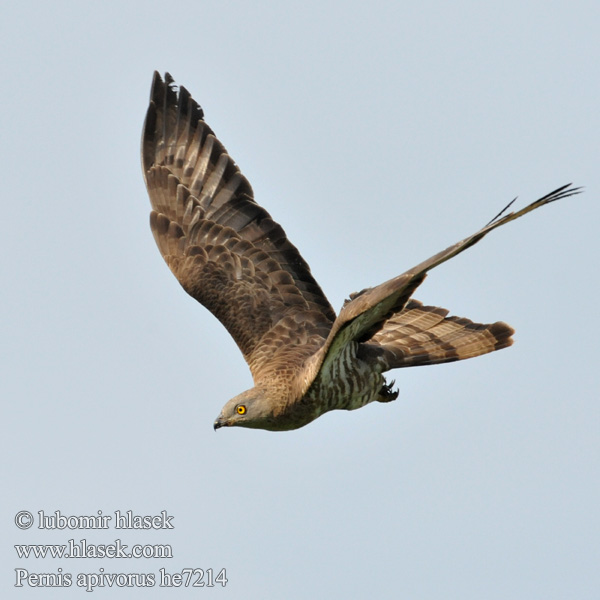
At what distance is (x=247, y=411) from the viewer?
13500 millimetres

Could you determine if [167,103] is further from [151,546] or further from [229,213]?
[151,546]

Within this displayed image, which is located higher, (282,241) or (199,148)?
(199,148)

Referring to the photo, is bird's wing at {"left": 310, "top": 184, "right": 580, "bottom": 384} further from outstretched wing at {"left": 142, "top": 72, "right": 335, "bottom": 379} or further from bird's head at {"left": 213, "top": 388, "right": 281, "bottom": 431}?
outstretched wing at {"left": 142, "top": 72, "right": 335, "bottom": 379}

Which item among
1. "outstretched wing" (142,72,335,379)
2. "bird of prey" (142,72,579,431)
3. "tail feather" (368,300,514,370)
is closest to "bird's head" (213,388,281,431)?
"bird of prey" (142,72,579,431)

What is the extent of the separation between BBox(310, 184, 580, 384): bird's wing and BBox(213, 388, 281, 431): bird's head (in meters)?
0.68

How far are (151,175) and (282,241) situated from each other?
2.05 meters

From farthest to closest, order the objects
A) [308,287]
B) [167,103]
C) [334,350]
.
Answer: [167,103], [308,287], [334,350]

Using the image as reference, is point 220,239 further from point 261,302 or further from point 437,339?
point 437,339

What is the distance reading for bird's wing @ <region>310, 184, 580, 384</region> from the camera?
10.5 meters

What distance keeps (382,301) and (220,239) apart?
14.3ft

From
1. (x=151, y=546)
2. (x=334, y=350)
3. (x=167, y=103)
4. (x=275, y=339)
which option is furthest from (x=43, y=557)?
(x=167, y=103)

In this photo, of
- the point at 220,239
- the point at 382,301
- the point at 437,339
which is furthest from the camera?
the point at 220,239

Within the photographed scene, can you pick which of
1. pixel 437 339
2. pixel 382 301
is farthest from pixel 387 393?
pixel 382 301

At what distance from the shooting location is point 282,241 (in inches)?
612
